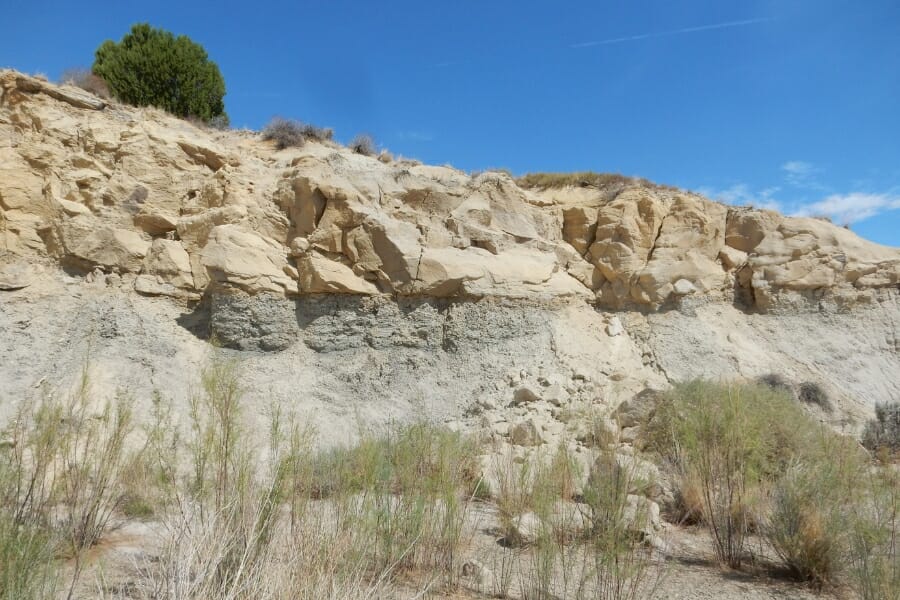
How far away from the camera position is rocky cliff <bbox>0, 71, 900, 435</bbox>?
1064cm

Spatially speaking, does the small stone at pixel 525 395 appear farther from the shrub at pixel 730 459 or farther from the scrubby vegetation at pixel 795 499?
the scrubby vegetation at pixel 795 499

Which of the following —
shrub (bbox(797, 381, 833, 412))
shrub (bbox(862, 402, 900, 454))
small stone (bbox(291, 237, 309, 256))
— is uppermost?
small stone (bbox(291, 237, 309, 256))

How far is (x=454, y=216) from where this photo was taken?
512 inches

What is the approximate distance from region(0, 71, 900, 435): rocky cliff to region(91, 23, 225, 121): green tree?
185 inches

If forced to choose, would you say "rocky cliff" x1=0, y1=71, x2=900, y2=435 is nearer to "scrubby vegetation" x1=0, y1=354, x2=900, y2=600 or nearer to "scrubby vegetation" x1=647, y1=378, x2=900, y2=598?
"scrubby vegetation" x1=647, y1=378, x2=900, y2=598

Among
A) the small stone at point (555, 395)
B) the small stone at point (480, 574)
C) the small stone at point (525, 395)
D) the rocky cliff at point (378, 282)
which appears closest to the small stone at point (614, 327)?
the rocky cliff at point (378, 282)

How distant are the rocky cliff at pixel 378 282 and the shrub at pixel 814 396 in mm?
221

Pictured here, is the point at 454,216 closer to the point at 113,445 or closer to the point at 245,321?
the point at 245,321

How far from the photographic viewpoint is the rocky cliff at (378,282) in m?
10.6

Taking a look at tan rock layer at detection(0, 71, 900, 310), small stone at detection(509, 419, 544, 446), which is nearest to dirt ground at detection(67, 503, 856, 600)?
small stone at detection(509, 419, 544, 446)

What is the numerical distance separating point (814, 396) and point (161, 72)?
20.0 metres

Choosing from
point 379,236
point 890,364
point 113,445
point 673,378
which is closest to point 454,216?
point 379,236

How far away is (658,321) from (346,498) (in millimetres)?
10727

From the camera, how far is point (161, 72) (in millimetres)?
17297
